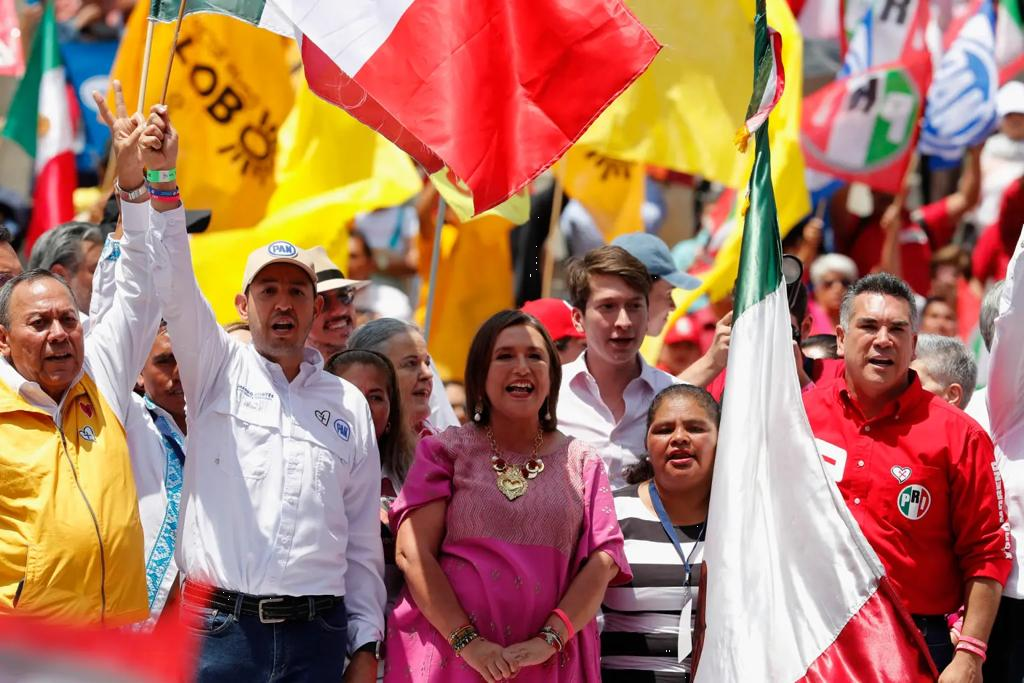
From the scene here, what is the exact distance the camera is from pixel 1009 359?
466 centimetres

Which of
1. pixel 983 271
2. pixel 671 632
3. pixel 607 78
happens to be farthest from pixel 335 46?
pixel 983 271

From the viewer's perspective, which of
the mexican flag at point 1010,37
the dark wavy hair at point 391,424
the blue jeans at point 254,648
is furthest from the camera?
the mexican flag at point 1010,37

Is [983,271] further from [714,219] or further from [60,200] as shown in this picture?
[60,200]

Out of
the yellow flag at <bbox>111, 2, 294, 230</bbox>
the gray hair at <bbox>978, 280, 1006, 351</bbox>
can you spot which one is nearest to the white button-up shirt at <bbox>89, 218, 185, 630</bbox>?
the gray hair at <bbox>978, 280, 1006, 351</bbox>

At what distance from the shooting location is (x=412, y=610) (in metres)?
4.31

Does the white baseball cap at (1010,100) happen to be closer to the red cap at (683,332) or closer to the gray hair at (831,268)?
the gray hair at (831,268)

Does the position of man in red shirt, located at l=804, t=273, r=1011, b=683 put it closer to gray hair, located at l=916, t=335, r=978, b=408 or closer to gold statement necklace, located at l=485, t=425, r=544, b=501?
gold statement necklace, located at l=485, t=425, r=544, b=501

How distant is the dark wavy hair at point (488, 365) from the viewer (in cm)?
450

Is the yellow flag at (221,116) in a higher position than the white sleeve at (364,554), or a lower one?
higher

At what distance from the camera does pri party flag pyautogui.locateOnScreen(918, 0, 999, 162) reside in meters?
9.14

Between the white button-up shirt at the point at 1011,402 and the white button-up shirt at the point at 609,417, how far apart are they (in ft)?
3.74

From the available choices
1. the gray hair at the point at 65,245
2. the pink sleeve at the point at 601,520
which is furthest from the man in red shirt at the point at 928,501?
the gray hair at the point at 65,245

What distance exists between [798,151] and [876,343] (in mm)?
3082

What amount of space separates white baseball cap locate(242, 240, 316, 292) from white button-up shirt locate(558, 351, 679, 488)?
43.2 inches
